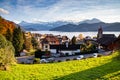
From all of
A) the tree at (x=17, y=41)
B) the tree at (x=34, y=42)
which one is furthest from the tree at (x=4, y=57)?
the tree at (x=34, y=42)

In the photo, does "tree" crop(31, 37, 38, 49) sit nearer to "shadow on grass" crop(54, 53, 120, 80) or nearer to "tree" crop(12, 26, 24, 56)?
"tree" crop(12, 26, 24, 56)

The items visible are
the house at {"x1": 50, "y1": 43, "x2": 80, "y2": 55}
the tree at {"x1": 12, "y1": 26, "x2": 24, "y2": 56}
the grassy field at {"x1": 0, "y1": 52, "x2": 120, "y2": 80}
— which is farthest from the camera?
the house at {"x1": 50, "y1": 43, "x2": 80, "y2": 55}

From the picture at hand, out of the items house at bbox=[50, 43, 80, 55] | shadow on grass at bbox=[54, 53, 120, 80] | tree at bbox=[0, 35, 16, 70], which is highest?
tree at bbox=[0, 35, 16, 70]

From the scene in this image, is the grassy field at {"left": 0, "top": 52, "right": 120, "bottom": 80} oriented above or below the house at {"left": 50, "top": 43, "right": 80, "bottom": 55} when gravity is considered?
above

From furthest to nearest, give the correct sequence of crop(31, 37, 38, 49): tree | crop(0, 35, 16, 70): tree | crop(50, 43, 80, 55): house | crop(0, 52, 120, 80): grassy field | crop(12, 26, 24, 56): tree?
1. crop(31, 37, 38, 49): tree
2. crop(50, 43, 80, 55): house
3. crop(12, 26, 24, 56): tree
4. crop(0, 35, 16, 70): tree
5. crop(0, 52, 120, 80): grassy field

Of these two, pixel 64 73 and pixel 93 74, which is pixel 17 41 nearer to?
pixel 64 73

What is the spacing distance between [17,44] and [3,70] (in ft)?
160

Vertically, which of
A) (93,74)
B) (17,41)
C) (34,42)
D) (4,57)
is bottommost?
(93,74)

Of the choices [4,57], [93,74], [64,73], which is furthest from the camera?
[4,57]

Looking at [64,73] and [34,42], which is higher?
[34,42]

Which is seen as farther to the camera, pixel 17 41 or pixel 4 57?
A: pixel 17 41

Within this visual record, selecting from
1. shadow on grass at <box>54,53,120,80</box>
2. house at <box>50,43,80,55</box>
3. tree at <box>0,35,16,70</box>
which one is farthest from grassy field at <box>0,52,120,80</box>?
house at <box>50,43,80,55</box>

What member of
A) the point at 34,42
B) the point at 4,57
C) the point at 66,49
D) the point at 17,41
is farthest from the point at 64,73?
the point at 34,42

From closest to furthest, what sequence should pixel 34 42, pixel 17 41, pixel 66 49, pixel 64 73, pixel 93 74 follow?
pixel 93 74 < pixel 64 73 < pixel 17 41 < pixel 66 49 < pixel 34 42
